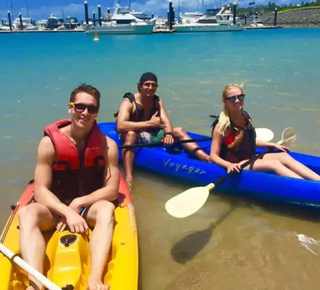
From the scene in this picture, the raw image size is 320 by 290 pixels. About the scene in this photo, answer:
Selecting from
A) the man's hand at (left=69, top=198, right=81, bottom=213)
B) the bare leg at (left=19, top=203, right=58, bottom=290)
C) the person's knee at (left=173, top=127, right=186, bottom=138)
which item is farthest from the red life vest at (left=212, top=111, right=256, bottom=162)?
the bare leg at (left=19, top=203, right=58, bottom=290)

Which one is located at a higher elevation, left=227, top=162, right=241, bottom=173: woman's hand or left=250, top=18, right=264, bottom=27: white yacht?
left=250, top=18, right=264, bottom=27: white yacht

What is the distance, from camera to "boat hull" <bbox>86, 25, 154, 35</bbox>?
54750mm

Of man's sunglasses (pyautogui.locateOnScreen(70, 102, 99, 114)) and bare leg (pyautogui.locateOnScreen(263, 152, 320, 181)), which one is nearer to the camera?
man's sunglasses (pyautogui.locateOnScreen(70, 102, 99, 114))

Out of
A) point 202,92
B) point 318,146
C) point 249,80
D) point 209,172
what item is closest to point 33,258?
point 209,172

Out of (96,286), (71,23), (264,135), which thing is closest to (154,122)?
(264,135)

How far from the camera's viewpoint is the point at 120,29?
5497 cm

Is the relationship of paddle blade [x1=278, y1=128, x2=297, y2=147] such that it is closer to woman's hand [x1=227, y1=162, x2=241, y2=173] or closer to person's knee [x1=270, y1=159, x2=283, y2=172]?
person's knee [x1=270, y1=159, x2=283, y2=172]

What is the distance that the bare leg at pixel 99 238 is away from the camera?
89.9 inches

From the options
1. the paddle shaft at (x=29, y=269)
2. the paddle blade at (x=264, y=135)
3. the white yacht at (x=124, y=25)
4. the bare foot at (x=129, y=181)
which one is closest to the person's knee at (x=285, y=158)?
the paddle blade at (x=264, y=135)

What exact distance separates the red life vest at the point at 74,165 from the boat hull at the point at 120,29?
54265mm

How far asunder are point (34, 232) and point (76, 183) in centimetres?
55

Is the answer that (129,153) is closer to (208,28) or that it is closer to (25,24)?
(208,28)

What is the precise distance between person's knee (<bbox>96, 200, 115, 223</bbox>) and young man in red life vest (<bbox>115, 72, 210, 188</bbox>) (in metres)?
1.76

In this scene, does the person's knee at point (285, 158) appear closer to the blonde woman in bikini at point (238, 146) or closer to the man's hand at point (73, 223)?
the blonde woman in bikini at point (238, 146)
